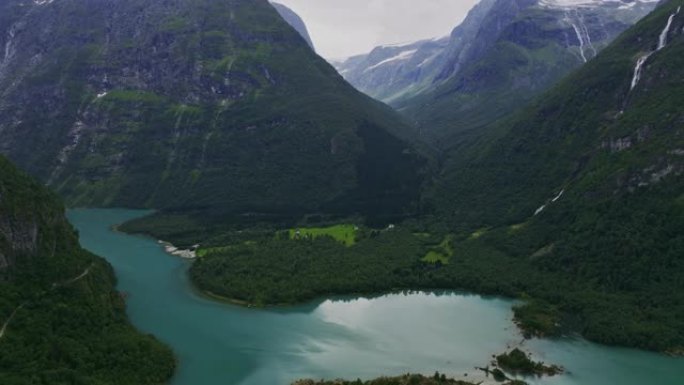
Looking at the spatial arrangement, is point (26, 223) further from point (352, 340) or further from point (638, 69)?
point (638, 69)

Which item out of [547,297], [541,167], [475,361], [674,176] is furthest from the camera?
[541,167]

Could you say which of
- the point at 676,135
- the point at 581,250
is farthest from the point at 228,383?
the point at 676,135

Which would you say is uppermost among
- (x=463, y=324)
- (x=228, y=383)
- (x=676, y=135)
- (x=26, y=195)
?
(x=676, y=135)

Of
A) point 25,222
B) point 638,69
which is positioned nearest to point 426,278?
point 25,222

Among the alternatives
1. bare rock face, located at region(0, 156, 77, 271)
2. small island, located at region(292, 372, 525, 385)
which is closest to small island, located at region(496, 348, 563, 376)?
small island, located at region(292, 372, 525, 385)

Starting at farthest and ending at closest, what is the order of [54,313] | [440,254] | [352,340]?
[440,254] → [352,340] → [54,313]

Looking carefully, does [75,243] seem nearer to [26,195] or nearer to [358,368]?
[26,195]

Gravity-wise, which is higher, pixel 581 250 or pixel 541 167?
pixel 541 167
